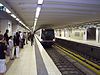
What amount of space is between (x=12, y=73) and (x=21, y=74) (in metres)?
0.44

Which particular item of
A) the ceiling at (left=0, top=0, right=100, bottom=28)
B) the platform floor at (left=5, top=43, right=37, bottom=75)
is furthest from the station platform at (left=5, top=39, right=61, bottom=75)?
the ceiling at (left=0, top=0, right=100, bottom=28)

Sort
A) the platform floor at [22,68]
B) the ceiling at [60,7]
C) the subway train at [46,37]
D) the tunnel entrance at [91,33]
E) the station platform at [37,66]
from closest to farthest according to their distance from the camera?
the station platform at [37,66]
the platform floor at [22,68]
the ceiling at [60,7]
the subway train at [46,37]
the tunnel entrance at [91,33]

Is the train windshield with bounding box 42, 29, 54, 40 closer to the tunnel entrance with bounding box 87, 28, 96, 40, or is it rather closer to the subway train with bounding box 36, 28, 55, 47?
the subway train with bounding box 36, 28, 55, 47

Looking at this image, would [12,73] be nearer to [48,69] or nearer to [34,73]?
[34,73]

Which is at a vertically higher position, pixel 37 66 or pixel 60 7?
pixel 60 7

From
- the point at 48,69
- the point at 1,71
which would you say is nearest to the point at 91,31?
the point at 1,71

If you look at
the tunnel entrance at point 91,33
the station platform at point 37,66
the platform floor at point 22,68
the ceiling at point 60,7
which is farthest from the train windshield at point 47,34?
the station platform at point 37,66

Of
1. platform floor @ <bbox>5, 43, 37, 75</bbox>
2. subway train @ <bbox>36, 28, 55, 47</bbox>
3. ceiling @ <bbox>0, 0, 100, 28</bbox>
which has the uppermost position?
ceiling @ <bbox>0, 0, 100, 28</bbox>

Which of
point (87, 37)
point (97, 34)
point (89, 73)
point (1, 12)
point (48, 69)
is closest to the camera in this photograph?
point (48, 69)

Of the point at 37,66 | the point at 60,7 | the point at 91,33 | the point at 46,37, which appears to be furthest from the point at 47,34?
the point at 37,66

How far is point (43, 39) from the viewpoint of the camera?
99.3 feet

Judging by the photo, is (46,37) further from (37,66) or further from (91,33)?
(37,66)

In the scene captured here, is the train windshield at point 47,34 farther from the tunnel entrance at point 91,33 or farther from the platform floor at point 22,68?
the platform floor at point 22,68

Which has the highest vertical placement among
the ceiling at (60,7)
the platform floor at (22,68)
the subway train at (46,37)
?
the ceiling at (60,7)
